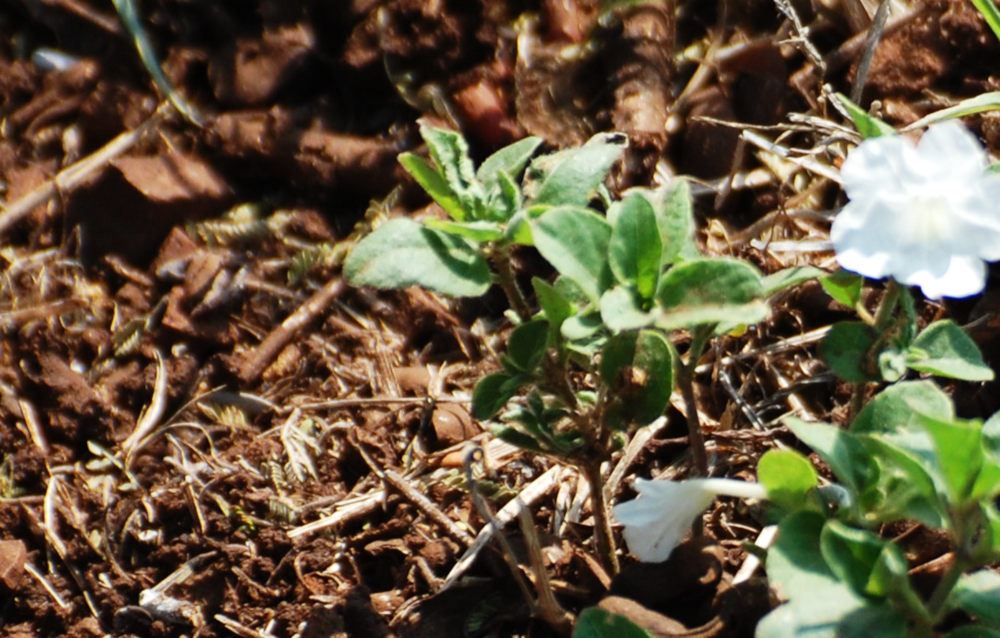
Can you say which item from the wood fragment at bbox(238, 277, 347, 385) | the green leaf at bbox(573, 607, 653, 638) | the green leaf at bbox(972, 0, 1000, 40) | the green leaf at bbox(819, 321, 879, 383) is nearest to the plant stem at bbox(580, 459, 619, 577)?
the green leaf at bbox(573, 607, 653, 638)

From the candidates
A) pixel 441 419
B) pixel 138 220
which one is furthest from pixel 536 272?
pixel 138 220

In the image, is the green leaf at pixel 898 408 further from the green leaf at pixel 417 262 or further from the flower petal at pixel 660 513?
the green leaf at pixel 417 262

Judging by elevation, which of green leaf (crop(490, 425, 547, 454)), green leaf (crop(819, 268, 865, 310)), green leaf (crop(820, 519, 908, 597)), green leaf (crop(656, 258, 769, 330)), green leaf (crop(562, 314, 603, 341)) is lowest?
green leaf (crop(820, 519, 908, 597))

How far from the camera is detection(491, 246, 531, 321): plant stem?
142 centimetres

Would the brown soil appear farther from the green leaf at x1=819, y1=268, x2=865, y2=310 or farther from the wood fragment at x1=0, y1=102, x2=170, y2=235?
the green leaf at x1=819, y1=268, x2=865, y2=310

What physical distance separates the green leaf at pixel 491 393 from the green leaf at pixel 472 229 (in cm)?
17

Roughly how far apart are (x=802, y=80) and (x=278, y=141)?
1.05 m

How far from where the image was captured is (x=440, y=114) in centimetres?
230

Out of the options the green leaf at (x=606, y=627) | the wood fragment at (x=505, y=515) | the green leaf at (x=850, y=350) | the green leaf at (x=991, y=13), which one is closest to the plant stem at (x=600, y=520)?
the wood fragment at (x=505, y=515)

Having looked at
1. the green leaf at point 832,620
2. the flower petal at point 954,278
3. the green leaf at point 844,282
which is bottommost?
the green leaf at point 832,620

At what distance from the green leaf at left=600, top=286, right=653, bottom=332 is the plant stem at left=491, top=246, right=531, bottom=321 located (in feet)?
0.60

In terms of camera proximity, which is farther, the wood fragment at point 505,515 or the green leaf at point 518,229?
the wood fragment at point 505,515

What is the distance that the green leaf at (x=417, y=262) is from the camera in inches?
52.7

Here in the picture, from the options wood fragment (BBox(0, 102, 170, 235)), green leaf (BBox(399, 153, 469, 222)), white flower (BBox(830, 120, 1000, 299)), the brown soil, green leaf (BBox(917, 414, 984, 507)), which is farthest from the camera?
wood fragment (BBox(0, 102, 170, 235))
